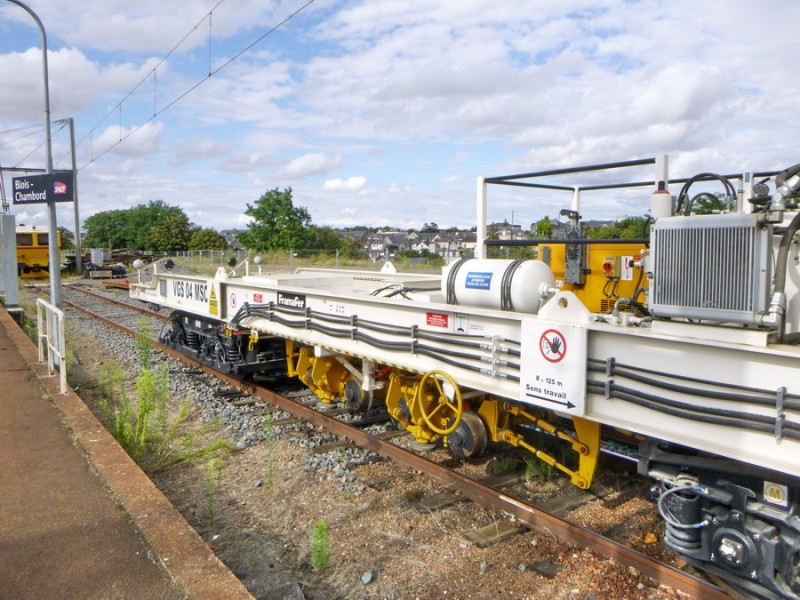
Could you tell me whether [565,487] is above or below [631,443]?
below

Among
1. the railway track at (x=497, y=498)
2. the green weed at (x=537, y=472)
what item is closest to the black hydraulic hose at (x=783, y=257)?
the railway track at (x=497, y=498)

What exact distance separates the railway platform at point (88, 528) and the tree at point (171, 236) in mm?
88482

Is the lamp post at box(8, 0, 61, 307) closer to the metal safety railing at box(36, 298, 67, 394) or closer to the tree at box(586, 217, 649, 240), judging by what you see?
the metal safety railing at box(36, 298, 67, 394)

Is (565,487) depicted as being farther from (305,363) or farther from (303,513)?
(305,363)

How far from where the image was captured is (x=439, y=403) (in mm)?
5340

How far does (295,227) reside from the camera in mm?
53812

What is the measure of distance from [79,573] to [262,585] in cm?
105

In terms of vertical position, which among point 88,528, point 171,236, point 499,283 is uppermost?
point 171,236

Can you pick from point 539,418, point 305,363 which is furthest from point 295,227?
point 539,418

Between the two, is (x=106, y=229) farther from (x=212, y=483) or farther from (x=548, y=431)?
(x=548, y=431)

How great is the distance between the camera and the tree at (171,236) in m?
90.0

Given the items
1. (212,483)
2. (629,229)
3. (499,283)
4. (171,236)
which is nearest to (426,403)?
(499,283)

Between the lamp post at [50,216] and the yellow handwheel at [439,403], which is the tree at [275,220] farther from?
the yellow handwheel at [439,403]

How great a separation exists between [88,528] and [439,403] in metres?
2.73
